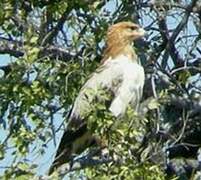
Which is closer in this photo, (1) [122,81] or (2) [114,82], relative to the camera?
(2) [114,82]

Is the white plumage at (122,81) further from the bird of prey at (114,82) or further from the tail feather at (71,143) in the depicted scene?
the tail feather at (71,143)

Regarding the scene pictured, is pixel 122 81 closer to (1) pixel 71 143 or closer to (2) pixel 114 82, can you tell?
(2) pixel 114 82

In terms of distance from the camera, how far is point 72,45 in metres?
8.31

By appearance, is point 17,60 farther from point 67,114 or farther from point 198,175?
point 198,175

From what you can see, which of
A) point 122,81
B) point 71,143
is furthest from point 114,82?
point 71,143

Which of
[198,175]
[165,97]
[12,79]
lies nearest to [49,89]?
[12,79]

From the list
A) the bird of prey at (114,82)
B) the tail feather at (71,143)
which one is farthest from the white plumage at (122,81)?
the tail feather at (71,143)

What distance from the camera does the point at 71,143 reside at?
8.26 meters

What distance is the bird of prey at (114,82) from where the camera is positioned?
802cm

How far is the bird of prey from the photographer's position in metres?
8.02

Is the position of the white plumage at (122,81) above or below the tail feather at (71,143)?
above

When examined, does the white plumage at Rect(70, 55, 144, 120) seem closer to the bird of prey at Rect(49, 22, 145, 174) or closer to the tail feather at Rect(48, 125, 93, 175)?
the bird of prey at Rect(49, 22, 145, 174)

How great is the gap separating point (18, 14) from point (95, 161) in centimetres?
135

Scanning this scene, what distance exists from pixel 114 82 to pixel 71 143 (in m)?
0.66
